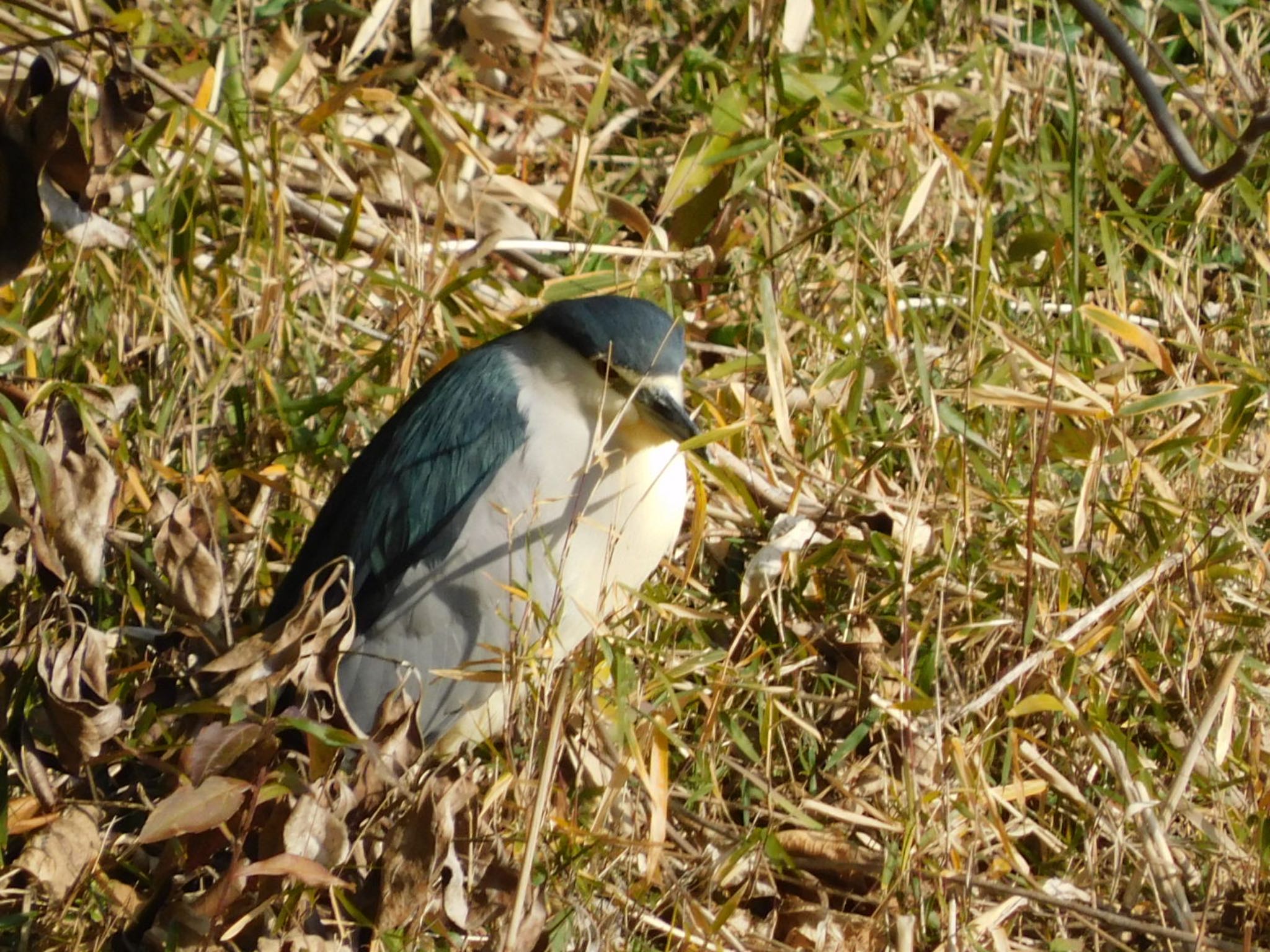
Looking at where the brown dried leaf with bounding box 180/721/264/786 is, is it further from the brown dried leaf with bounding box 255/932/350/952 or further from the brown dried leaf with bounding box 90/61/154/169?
the brown dried leaf with bounding box 90/61/154/169

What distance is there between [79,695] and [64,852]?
244mm

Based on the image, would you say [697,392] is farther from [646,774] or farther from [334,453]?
[646,774]

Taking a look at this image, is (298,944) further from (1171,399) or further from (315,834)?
(1171,399)

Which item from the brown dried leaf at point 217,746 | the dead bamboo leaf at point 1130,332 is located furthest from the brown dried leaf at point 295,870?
the dead bamboo leaf at point 1130,332

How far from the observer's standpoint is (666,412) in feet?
8.40

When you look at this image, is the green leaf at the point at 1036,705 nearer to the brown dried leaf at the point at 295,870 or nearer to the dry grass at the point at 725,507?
the dry grass at the point at 725,507

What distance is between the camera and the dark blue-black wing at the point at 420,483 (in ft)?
8.88

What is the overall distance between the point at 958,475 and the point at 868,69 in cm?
103

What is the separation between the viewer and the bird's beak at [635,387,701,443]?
8.30ft

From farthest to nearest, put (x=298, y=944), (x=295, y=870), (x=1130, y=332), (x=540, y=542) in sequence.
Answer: (x=540, y=542) → (x=1130, y=332) → (x=298, y=944) → (x=295, y=870)

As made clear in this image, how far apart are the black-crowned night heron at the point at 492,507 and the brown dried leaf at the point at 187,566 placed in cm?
41

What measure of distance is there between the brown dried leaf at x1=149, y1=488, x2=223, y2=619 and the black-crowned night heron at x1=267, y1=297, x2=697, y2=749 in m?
0.41

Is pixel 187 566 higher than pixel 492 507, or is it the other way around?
pixel 187 566

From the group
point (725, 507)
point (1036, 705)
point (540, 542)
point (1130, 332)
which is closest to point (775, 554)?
point (725, 507)
